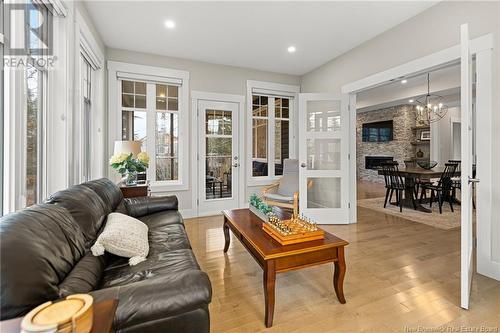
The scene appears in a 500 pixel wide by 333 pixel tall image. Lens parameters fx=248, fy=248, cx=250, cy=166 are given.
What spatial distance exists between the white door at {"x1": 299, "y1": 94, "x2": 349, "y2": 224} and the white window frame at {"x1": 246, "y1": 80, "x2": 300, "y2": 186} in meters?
1.14

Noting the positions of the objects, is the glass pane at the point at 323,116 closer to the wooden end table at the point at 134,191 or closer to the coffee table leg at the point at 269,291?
the wooden end table at the point at 134,191

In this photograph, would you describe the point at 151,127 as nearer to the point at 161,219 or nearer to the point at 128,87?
the point at 128,87

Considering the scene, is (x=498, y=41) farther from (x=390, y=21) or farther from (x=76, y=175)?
(x=76, y=175)

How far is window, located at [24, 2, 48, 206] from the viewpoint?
73.3 inches

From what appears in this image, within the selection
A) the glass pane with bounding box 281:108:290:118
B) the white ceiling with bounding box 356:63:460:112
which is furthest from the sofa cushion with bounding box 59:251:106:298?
the white ceiling with bounding box 356:63:460:112

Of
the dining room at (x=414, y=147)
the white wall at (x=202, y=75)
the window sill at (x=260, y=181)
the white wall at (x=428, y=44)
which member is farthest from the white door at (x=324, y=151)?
the white wall at (x=202, y=75)

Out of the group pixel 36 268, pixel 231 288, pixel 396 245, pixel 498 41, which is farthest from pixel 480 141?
pixel 36 268

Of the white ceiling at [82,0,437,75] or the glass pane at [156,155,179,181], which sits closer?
the white ceiling at [82,0,437,75]

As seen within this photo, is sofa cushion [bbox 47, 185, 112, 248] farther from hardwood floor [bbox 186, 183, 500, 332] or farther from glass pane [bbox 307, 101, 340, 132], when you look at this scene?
glass pane [bbox 307, 101, 340, 132]

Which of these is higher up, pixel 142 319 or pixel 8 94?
pixel 8 94

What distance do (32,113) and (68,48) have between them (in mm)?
791

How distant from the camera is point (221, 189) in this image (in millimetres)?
4746

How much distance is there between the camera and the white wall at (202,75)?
13.1 feet

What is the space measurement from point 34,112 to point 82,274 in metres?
1.54
